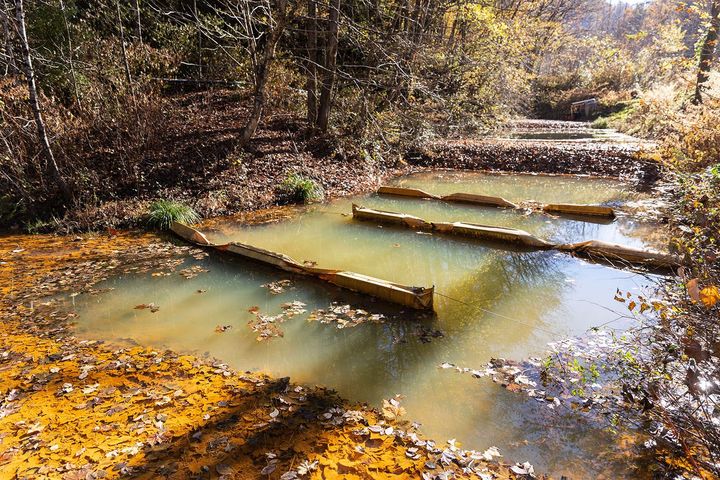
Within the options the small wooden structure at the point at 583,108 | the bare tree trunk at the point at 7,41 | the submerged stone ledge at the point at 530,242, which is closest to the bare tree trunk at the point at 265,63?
the submerged stone ledge at the point at 530,242

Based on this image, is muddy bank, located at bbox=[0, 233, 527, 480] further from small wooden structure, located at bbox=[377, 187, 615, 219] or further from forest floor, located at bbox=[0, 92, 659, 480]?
small wooden structure, located at bbox=[377, 187, 615, 219]

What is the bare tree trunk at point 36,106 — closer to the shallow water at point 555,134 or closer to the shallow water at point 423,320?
the shallow water at point 423,320

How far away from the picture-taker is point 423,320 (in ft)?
17.6

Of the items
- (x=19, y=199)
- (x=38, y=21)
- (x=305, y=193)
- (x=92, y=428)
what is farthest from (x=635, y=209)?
(x=38, y=21)

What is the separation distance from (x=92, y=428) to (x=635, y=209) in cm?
1120

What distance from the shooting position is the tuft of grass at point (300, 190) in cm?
1146

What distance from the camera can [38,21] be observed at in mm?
12891

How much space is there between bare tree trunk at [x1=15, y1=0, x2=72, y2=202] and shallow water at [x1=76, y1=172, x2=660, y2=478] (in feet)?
12.7

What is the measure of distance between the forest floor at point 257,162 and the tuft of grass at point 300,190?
0.22 meters

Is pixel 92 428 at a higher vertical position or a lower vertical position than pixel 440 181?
lower

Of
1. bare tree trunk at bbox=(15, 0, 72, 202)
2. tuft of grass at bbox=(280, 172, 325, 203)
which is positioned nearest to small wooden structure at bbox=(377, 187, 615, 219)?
tuft of grass at bbox=(280, 172, 325, 203)

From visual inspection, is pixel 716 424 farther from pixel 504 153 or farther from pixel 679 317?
pixel 504 153

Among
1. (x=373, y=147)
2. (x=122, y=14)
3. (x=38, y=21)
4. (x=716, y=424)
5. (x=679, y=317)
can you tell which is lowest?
(x=716, y=424)

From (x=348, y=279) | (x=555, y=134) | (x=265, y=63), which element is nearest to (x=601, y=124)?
(x=555, y=134)
